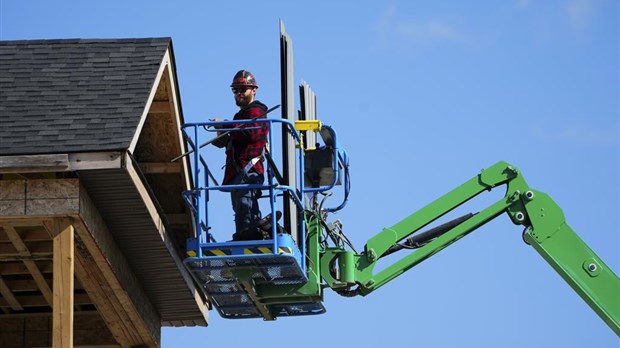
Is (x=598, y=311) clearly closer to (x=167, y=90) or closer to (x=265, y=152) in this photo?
(x=265, y=152)

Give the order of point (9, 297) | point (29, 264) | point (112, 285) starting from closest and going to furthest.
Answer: point (112, 285) → point (29, 264) → point (9, 297)

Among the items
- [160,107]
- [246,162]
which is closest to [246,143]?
[246,162]

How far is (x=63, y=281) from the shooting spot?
18.4 m

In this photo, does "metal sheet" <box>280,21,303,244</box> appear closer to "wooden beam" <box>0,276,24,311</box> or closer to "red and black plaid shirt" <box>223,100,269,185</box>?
"red and black plaid shirt" <box>223,100,269,185</box>

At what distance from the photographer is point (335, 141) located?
19359 millimetres

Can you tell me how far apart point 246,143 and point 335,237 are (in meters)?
1.68

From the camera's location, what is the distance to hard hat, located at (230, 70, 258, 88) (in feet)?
63.0

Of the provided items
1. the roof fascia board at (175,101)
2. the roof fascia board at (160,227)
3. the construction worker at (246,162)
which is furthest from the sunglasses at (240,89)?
the roof fascia board at (160,227)

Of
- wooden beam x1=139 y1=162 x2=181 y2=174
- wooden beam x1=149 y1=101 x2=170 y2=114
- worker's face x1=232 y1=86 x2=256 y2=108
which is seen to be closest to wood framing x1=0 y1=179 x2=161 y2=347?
wooden beam x1=139 y1=162 x2=181 y2=174

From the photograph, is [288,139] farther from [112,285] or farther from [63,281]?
[112,285]

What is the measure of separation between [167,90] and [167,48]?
663 mm

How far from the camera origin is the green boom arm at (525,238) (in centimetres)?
1911

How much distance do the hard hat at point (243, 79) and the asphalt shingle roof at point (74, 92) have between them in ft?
3.43

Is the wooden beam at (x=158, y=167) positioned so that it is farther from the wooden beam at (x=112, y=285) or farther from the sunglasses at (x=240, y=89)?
the sunglasses at (x=240, y=89)
